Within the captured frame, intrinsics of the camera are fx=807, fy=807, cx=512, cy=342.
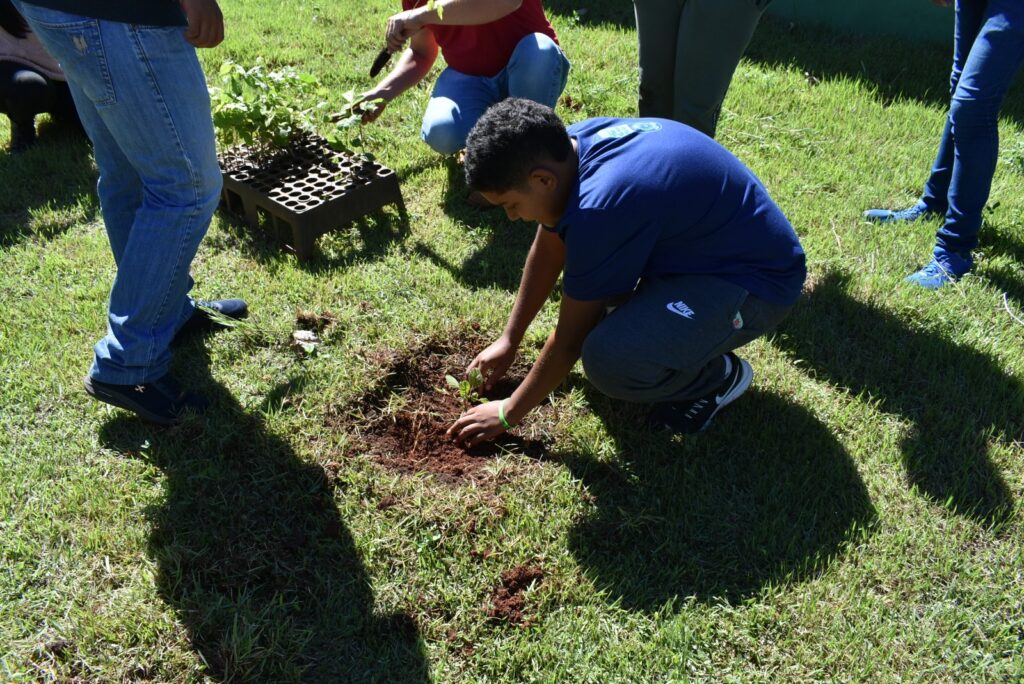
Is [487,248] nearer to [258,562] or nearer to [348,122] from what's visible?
[348,122]

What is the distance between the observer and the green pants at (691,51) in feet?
11.2

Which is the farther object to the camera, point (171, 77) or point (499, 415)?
point (499, 415)

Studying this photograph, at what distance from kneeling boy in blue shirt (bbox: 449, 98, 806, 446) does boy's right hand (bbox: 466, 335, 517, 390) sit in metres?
0.11

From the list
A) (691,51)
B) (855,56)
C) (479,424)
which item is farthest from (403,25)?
(855,56)

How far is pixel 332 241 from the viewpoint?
3.95m

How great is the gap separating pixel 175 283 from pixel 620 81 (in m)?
3.66

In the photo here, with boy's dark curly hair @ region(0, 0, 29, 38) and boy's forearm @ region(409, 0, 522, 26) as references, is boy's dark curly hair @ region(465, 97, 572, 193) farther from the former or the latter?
boy's dark curly hair @ region(0, 0, 29, 38)

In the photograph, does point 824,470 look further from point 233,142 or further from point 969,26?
point 233,142

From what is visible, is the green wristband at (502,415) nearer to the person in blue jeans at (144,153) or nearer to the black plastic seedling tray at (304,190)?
the person in blue jeans at (144,153)

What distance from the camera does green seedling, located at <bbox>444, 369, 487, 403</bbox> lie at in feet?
9.77

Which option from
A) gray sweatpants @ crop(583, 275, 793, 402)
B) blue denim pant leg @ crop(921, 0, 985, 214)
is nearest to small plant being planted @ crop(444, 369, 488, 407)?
gray sweatpants @ crop(583, 275, 793, 402)

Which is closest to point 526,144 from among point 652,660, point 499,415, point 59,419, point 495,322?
point 499,415

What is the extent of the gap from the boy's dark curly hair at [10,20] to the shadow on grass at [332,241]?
2027 mm

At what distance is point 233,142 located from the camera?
434cm
